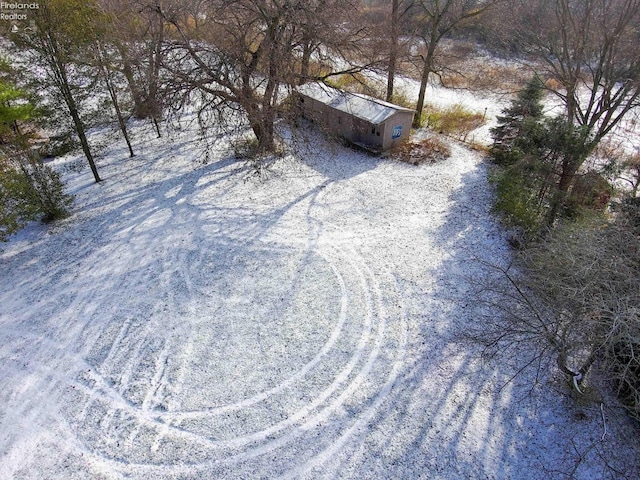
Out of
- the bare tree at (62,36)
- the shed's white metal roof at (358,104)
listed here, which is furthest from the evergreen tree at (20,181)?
the shed's white metal roof at (358,104)

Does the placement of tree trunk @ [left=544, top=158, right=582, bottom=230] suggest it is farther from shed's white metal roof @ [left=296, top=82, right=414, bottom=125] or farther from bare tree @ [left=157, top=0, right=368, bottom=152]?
bare tree @ [left=157, top=0, right=368, bottom=152]

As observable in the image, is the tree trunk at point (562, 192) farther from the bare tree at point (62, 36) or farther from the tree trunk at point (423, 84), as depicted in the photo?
the bare tree at point (62, 36)

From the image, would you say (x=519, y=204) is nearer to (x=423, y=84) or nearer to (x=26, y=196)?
(x=423, y=84)

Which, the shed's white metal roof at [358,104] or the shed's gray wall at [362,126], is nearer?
the shed's white metal roof at [358,104]

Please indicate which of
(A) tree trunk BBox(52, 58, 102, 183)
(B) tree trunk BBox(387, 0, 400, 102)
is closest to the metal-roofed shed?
(B) tree trunk BBox(387, 0, 400, 102)

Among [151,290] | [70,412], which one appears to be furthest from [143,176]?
[70,412]

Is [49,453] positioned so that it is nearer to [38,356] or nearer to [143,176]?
[38,356]

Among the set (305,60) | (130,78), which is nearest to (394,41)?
(305,60)
